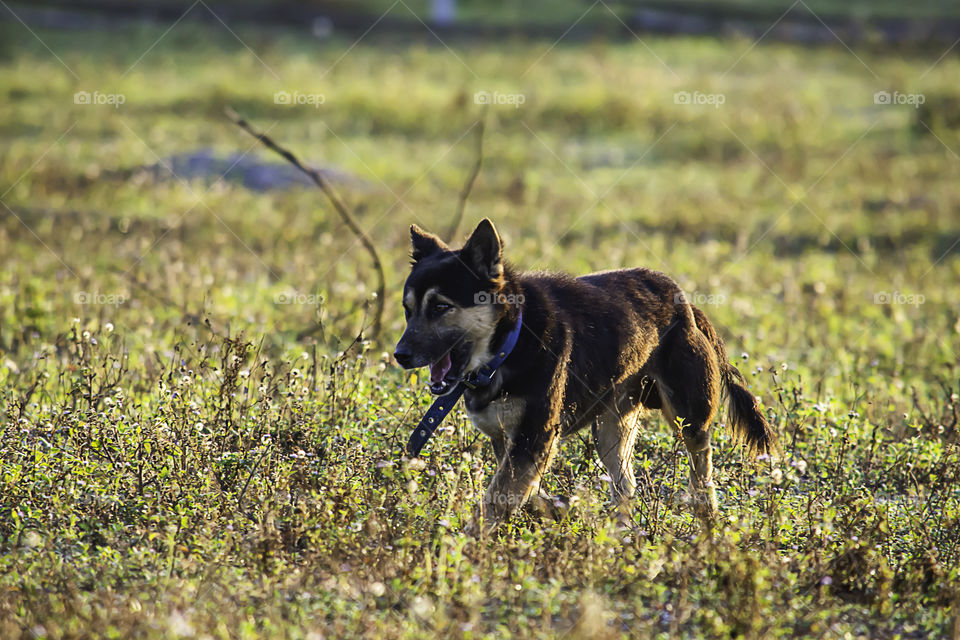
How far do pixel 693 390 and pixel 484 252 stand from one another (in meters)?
1.45

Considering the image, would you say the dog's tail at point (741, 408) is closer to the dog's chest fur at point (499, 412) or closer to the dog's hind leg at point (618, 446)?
the dog's hind leg at point (618, 446)

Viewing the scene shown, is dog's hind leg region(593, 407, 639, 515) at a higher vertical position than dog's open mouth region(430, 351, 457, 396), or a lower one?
lower

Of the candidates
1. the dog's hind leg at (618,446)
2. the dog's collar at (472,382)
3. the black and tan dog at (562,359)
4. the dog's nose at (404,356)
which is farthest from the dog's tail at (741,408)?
the dog's nose at (404,356)

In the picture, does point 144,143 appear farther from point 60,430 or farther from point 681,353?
point 681,353

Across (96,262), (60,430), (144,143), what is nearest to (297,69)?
(144,143)

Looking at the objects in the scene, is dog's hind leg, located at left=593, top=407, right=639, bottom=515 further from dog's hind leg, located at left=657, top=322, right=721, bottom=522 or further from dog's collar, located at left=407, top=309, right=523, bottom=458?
dog's collar, located at left=407, top=309, right=523, bottom=458

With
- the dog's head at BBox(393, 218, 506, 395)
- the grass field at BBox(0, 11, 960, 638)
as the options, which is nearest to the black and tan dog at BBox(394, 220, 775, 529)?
the dog's head at BBox(393, 218, 506, 395)

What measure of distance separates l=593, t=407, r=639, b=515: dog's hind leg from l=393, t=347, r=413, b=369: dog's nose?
4.15ft

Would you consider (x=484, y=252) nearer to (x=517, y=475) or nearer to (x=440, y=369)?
(x=440, y=369)

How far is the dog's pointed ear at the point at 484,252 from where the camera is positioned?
5391 millimetres

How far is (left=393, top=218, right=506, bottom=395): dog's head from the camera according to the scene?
5.41 meters

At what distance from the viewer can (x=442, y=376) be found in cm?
552

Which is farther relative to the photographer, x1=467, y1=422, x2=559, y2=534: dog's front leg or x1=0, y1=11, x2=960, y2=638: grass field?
x1=467, y1=422, x2=559, y2=534: dog's front leg

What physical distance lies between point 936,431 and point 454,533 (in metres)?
3.67
